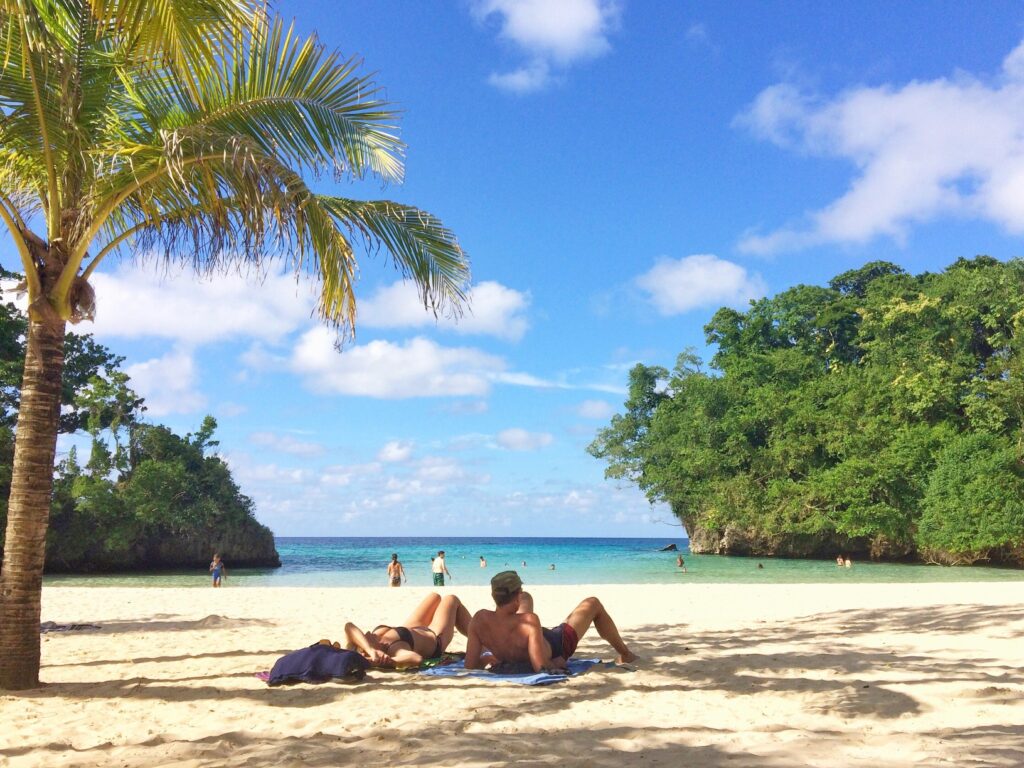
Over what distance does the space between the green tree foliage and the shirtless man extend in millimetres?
31186

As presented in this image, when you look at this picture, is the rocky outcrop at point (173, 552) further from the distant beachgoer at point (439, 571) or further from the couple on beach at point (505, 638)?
the couple on beach at point (505, 638)

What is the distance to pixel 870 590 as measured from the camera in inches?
655

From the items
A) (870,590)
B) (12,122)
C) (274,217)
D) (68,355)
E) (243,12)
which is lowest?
(870,590)

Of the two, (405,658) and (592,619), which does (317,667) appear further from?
(592,619)

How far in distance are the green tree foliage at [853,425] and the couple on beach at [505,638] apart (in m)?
31.1

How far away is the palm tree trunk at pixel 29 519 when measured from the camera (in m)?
5.84

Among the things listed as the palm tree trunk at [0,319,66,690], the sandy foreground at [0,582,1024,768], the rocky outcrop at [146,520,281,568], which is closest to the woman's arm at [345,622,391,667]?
the sandy foreground at [0,582,1024,768]

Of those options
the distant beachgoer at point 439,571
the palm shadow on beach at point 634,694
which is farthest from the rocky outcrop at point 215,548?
the palm shadow on beach at point 634,694

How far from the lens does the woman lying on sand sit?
686 cm

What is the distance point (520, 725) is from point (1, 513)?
31.4m

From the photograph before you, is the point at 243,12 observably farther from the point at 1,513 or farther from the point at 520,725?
the point at 1,513

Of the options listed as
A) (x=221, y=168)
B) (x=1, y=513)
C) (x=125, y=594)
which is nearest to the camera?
(x=221, y=168)

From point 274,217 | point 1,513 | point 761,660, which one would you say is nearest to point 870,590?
point 761,660

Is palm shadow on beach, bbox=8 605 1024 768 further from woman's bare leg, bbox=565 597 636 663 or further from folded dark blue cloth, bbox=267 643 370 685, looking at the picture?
woman's bare leg, bbox=565 597 636 663
